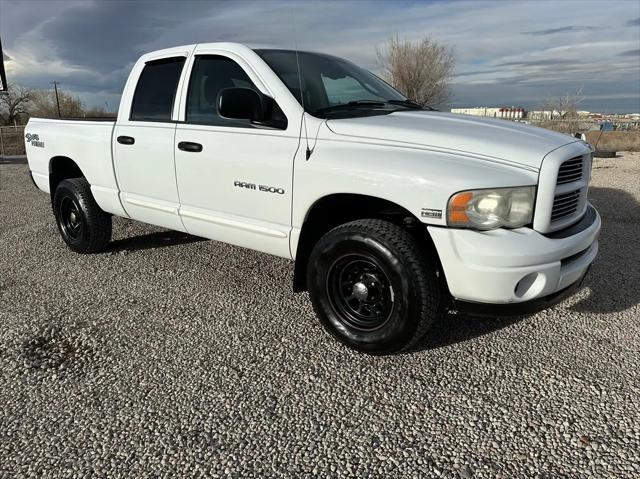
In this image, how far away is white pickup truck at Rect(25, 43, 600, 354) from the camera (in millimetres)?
2654

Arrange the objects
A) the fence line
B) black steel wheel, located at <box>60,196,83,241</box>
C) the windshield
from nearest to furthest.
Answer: the windshield < black steel wheel, located at <box>60,196,83,241</box> < the fence line

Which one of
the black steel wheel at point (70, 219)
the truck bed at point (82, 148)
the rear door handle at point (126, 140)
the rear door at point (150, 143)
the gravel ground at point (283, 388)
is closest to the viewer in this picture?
the gravel ground at point (283, 388)

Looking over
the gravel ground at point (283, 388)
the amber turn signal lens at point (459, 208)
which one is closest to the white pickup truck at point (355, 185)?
the amber turn signal lens at point (459, 208)

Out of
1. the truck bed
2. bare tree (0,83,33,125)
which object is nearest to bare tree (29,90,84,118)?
bare tree (0,83,33,125)

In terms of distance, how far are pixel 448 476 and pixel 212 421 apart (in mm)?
1175

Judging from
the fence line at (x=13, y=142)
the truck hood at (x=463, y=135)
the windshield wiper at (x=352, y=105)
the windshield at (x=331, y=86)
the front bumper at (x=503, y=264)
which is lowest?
the fence line at (x=13, y=142)

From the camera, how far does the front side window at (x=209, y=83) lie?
3.73 m

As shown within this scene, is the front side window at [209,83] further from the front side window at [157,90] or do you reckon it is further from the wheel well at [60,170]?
the wheel well at [60,170]

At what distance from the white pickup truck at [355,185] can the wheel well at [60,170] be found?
1.11 meters

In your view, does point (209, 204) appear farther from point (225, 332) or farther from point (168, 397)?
point (168, 397)

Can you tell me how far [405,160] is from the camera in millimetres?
2805

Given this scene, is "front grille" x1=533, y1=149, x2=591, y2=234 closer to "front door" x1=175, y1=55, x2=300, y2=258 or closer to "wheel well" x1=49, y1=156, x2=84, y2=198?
"front door" x1=175, y1=55, x2=300, y2=258

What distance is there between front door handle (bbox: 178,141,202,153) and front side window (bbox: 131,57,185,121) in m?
0.36

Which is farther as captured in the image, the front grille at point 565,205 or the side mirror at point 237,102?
the side mirror at point 237,102
